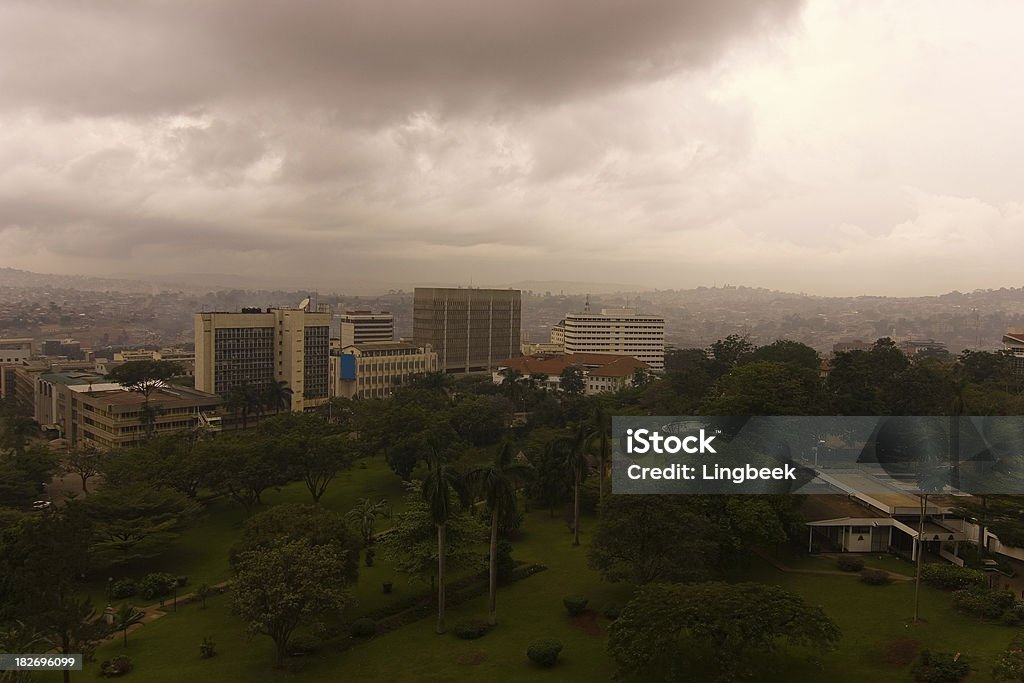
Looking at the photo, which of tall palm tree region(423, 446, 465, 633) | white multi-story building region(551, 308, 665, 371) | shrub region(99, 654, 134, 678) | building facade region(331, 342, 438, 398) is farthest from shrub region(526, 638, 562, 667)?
white multi-story building region(551, 308, 665, 371)

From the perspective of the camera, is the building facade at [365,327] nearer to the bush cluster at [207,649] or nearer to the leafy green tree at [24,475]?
the leafy green tree at [24,475]

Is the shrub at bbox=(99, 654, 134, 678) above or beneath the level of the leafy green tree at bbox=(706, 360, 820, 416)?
beneath

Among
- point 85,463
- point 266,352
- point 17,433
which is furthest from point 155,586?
point 266,352

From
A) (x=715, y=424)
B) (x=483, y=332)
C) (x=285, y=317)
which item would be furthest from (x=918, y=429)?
(x=483, y=332)

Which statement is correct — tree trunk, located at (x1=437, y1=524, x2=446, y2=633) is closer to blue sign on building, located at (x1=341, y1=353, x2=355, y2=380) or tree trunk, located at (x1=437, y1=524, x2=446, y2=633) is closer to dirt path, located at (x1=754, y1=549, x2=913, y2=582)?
dirt path, located at (x1=754, y1=549, x2=913, y2=582)

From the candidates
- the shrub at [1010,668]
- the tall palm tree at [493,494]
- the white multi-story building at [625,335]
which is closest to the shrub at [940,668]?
the shrub at [1010,668]

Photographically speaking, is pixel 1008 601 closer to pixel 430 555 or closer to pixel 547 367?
pixel 430 555
